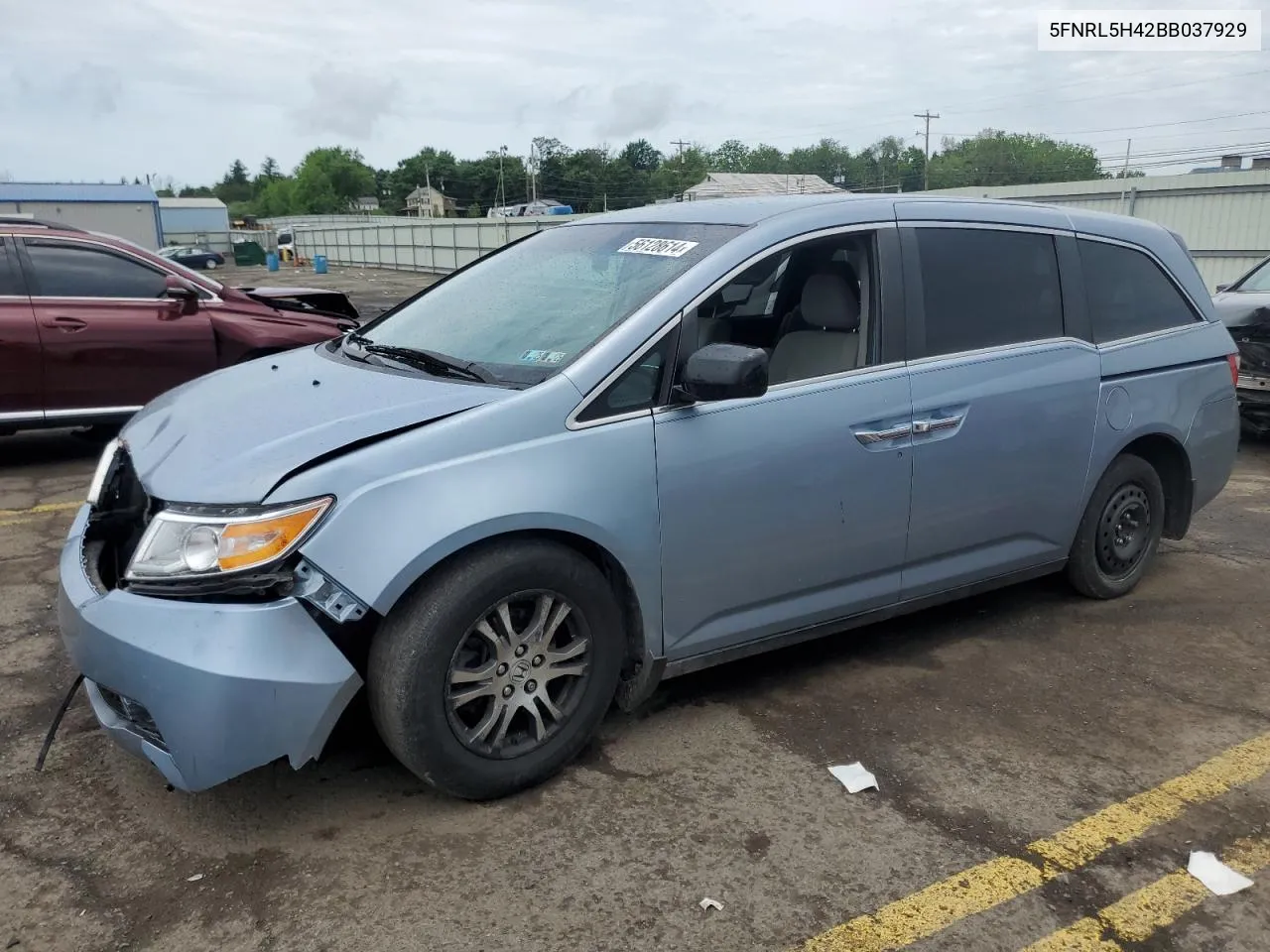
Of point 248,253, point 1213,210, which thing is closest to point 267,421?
point 1213,210

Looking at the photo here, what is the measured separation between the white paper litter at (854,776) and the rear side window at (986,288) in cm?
156

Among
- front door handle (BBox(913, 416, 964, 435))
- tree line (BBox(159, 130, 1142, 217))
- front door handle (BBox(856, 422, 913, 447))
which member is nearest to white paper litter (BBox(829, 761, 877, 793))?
front door handle (BBox(856, 422, 913, 447))

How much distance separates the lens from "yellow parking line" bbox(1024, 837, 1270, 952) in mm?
2535

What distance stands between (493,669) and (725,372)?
1.11 m

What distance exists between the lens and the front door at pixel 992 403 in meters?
3.87

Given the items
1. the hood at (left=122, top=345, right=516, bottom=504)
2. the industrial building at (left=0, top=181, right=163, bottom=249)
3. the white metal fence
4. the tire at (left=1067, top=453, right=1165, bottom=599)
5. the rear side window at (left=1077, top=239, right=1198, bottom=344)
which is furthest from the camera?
the industrial building at (left=0, top=181, right=163, bottom=249)

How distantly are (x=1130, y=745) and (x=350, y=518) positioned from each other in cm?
270

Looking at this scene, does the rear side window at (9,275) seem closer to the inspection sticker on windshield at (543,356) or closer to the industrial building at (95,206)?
the inspection sticker on windshield at (543,356)

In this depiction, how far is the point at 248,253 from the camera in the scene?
5572 cm

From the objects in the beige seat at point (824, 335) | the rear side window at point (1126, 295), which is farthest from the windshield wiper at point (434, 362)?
the rear side window at point (1126, 295)

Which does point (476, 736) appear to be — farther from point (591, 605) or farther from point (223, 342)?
point (223, 342)

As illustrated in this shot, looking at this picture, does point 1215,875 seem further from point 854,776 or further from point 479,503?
point 479,503

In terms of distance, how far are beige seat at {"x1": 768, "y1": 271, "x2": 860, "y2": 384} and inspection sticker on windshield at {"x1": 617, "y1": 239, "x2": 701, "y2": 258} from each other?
1.71ft

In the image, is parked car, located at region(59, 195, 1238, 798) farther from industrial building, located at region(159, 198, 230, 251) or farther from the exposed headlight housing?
industrial building, located at region(159, 198, 230, 251)
